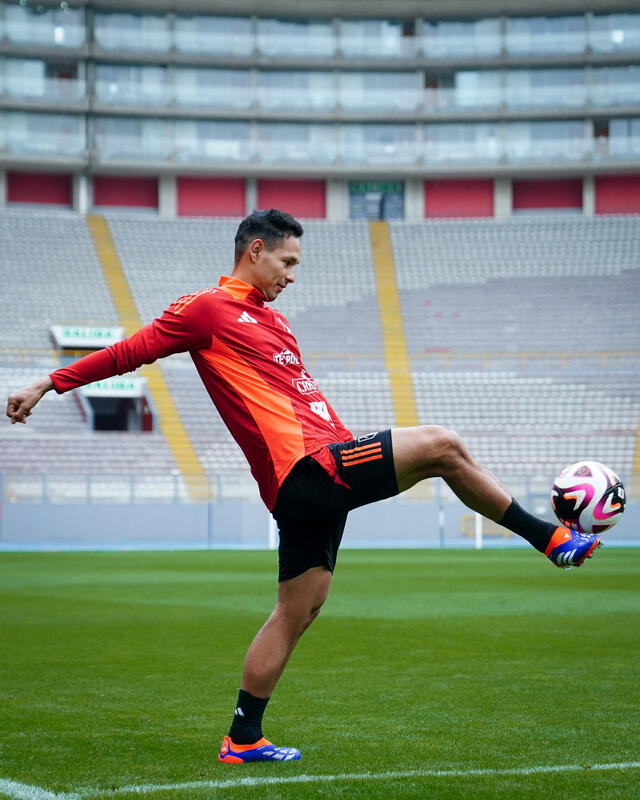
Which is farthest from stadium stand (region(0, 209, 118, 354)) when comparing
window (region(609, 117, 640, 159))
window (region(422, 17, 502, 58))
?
window (region(609, 117, 640, 159))

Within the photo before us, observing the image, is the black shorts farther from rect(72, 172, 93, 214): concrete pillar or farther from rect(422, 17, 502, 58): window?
rect(422, 17, 502, 58): window

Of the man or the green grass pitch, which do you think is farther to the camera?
the man

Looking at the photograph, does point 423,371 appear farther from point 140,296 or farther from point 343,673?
point 343,673

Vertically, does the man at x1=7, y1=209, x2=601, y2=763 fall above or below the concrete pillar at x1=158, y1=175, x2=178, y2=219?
below

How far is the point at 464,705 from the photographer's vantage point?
576cm

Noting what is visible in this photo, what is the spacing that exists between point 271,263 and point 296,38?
42566 mm

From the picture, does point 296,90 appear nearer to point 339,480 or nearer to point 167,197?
point 167,197

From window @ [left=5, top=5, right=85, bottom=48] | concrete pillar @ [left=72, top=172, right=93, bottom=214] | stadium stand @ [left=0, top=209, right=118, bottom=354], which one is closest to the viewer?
stadium stand @ [left=0, top=209, right=118, bottom=354]

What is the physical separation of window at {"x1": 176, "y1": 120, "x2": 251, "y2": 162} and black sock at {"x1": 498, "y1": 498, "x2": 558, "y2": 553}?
40.9 meters

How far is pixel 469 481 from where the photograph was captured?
A: 169 inches

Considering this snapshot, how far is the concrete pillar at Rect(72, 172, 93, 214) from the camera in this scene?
4334 centimetres

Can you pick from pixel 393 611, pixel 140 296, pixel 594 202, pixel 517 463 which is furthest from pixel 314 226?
pixel 393 611

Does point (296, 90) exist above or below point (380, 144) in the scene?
above

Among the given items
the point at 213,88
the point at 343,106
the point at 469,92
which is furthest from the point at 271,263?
the point at 469,92
